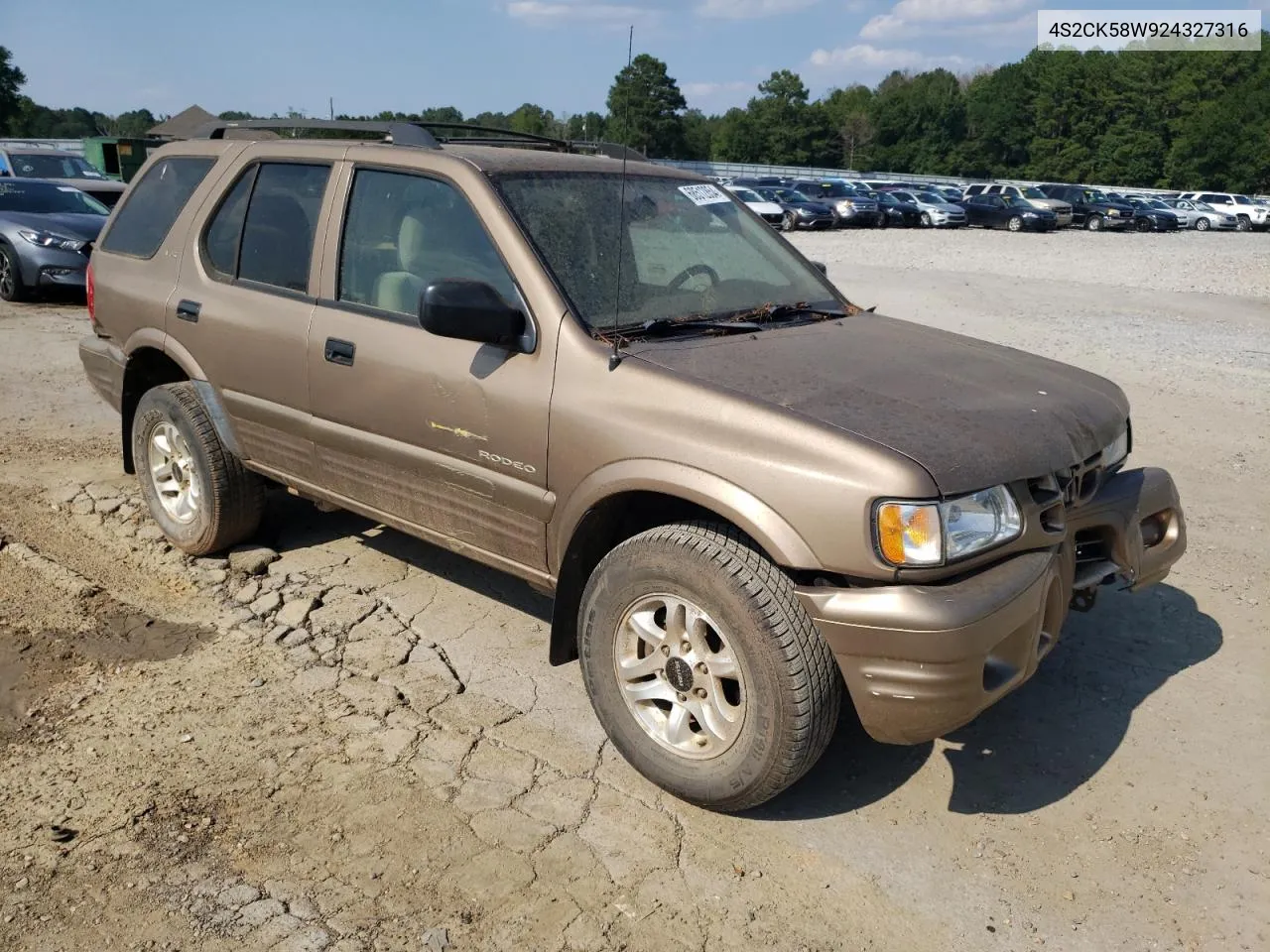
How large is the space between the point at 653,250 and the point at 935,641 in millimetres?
1986

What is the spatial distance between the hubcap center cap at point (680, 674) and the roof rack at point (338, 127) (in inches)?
84.6

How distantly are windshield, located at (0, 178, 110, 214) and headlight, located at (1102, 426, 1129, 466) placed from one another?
1294cm

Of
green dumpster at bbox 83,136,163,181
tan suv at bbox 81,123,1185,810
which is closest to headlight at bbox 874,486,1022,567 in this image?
tan suv at bbox 81,123,1185,810

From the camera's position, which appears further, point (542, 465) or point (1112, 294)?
point (1112, 294)

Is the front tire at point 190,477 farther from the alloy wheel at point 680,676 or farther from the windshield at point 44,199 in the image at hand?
the windshield at point 44,199

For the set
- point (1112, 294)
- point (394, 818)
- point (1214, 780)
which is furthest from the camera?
point (1112, 294)

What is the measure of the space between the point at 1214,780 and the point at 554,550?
2.25 metres

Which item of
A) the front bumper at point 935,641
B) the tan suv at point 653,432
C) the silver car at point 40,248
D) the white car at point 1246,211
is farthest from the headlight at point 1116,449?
the white car at point 1246,211

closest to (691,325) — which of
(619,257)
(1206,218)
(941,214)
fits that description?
(619,257)

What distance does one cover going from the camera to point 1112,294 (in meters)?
15.6

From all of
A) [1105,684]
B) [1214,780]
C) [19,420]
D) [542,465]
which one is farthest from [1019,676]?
[19,420]

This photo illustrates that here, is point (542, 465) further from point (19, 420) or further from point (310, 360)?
point (19, 420)

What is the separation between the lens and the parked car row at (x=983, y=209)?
3253 cm

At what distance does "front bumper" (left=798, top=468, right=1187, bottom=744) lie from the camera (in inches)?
107
